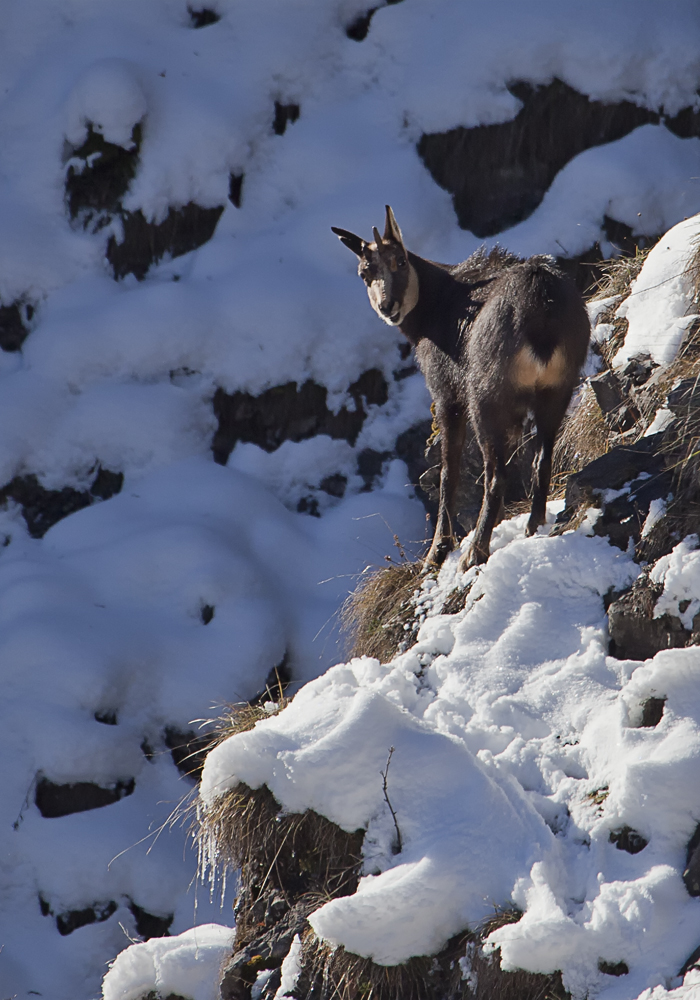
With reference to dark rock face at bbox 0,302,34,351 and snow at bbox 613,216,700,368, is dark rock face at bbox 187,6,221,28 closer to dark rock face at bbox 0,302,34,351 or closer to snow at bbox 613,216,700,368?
dark rock face at bbox 0,302,34,351

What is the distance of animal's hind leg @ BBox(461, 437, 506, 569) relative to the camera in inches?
169

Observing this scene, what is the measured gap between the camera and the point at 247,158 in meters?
9.20

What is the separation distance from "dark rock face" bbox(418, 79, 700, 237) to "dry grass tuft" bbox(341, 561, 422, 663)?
184 inches

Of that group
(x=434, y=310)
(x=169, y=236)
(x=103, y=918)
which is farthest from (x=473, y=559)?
(x=169, y=236)

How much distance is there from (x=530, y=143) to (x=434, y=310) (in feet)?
14.7

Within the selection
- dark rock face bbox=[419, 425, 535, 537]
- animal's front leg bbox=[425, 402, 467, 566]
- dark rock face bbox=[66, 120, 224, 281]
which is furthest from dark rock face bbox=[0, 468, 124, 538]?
animal's front leg bbox=[425, 402, 467, 566]

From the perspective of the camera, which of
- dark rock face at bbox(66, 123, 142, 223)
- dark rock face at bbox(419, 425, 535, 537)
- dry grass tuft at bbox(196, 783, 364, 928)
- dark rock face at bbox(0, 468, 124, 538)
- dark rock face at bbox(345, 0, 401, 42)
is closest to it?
dry grass tuft at bbox(196, 783, 364, 928)

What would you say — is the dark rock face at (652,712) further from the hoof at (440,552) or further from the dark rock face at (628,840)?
the hoof at (440,552)

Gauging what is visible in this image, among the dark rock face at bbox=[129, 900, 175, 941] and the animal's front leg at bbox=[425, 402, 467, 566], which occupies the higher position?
the animal's front leg at bbox=[425, 402, 467, 566]

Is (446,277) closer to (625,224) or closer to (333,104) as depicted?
(625,224)

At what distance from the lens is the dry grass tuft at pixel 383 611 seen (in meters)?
4.69

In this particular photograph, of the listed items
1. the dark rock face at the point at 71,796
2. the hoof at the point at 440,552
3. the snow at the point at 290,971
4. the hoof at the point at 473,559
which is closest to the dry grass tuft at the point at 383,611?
the hoof at the point at 440,552

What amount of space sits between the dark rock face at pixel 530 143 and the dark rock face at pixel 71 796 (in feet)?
18.8

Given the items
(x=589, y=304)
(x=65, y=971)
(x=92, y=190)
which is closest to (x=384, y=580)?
(x=589, y=304)
